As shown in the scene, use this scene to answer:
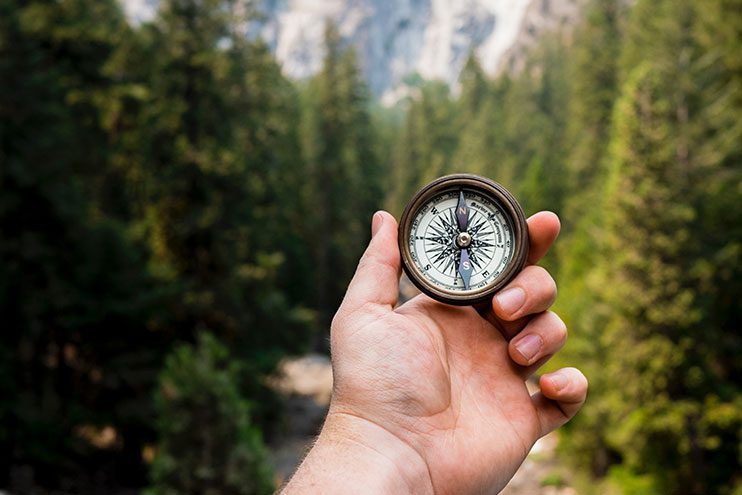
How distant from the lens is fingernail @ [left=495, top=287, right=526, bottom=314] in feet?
10.6

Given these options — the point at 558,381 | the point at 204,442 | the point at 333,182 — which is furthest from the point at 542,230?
the point at 333,182

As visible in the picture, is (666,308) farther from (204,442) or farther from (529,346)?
(529,346)

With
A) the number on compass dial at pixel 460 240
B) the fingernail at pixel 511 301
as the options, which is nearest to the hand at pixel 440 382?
the fingernail at pixel 511 301

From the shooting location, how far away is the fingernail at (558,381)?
3236 millimetres

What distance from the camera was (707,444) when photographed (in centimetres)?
1458

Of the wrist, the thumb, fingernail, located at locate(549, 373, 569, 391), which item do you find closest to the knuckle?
fingernail, located at locate(549, 373, 569, 391)

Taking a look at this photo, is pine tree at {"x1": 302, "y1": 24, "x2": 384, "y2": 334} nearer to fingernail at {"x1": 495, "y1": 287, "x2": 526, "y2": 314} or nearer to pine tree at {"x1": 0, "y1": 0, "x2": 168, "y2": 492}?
Answer: pine tree at {"x1": 0, "y1": 0, "x2": 168, "y2": 492}

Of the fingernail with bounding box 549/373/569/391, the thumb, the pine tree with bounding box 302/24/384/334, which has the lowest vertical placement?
the fingernail with bounding box 549/373/569/391

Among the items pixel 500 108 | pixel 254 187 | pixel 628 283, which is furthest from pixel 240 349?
pixel 500 108

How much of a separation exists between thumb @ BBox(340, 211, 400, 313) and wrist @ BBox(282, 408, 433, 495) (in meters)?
0.58

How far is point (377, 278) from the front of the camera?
3.36 meters

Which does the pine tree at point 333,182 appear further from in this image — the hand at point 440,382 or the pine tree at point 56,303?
the hand at point 440,382

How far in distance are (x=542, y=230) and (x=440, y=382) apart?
96 centimetres

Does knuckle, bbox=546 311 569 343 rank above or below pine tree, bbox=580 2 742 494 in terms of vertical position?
below
